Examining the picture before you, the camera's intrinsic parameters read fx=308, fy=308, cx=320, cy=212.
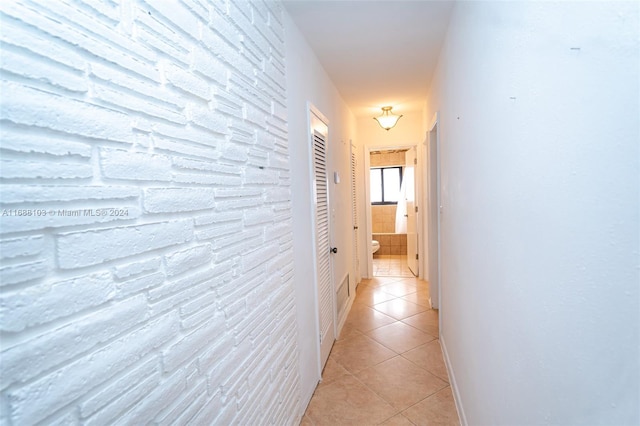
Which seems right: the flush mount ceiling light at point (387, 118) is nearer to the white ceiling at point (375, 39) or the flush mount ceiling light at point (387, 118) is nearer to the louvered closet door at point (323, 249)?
the white ceiling at point (375, 39)

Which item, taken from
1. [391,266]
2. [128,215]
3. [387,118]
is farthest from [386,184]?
[128,215]

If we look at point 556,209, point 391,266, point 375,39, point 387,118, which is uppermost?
point 375,39

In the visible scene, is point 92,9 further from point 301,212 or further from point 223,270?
point 301,212

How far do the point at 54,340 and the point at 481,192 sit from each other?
4.84 ft

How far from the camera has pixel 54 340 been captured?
575 mm

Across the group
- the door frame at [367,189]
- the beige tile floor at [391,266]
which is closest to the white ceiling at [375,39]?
the door frame at [367,189]

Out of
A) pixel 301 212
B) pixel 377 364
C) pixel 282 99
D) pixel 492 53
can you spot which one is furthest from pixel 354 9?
pixel 377 364

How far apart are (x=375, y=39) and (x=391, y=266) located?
171 inches

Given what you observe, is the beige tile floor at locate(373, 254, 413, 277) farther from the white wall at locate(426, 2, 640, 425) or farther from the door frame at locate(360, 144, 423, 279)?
the white wall at locate(426, 2, 640, 425)

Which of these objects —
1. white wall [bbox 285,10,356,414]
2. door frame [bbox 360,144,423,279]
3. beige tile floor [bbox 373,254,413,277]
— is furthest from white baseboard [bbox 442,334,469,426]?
beige tile floor [bbox 373,254,413,277]

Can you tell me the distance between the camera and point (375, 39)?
7.22 feet

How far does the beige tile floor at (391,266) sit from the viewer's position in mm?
5211

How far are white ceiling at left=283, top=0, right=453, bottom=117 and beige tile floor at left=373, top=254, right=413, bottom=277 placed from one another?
299 cm

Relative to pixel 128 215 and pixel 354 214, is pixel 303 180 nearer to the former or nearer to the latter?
pixel 128 215
